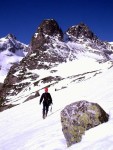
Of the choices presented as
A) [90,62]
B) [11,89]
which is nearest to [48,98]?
[11,89]

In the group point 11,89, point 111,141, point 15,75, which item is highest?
point 15,75

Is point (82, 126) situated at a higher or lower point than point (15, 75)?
lower

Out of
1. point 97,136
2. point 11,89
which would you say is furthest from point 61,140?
point 11,89

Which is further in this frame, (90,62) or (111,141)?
(90,62)

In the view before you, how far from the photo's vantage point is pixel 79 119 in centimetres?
1185

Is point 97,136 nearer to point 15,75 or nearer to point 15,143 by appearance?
point 15,143

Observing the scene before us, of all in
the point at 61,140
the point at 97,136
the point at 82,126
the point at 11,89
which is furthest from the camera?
the point at 11,89

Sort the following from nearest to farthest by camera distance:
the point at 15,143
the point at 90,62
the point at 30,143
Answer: the point at 30,143
the point at 15,143
the point at 90,62

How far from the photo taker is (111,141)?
990cm

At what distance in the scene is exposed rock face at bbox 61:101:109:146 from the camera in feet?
38.7

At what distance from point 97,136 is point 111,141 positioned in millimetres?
1191

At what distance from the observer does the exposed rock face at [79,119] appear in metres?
11.8

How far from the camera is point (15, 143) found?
53.6 feet

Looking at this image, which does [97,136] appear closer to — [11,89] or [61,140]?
[61,140]
